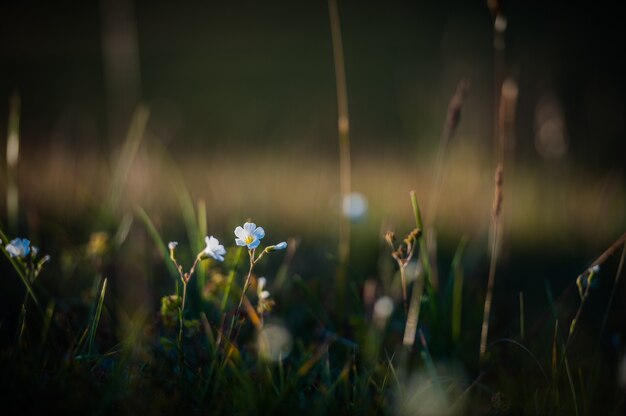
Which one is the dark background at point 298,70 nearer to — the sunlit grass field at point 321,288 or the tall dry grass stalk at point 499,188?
the tall dry grass stalk at point 499,188

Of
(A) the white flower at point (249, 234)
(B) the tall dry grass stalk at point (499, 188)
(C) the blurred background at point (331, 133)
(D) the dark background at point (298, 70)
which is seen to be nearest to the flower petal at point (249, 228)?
(A) the white flower at point (249, 234)

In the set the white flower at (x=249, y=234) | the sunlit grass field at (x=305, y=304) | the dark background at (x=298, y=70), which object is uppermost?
the dark background at (x=298, y=70)

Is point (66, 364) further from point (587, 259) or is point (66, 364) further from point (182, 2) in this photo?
point (182, 2)

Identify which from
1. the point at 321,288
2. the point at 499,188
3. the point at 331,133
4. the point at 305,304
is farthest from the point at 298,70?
the point at 499,188

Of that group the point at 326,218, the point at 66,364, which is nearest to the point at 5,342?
the point at 66,364

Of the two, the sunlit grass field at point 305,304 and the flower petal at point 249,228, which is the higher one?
the flower petal at point 249,228

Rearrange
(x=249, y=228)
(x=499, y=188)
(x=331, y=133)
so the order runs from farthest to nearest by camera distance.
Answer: (x=331, y=133)
(x=499, y=188)
(x=249, y=228)

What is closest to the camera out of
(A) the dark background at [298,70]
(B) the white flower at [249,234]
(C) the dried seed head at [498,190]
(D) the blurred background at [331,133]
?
(B) the white flower at [249,234]

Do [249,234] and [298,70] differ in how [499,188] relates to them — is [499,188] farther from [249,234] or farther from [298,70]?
[298,70]
